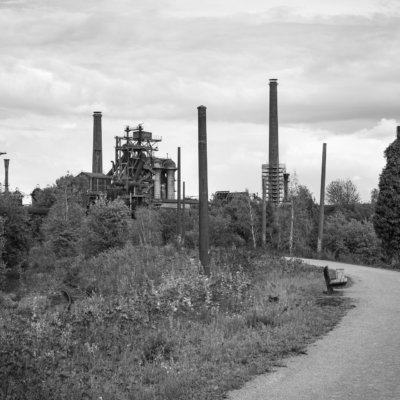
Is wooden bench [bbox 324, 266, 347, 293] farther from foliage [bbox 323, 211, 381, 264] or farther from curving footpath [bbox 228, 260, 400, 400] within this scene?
foliage [bbox 323, 211, 381, 264]

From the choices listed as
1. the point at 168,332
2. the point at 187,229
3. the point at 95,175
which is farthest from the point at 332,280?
the point at 95,175

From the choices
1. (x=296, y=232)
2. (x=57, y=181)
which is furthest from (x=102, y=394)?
(x=57, y=181)

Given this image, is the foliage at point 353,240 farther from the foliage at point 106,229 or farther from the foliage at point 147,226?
the foliage at point 106,229

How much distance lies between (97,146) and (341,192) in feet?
133

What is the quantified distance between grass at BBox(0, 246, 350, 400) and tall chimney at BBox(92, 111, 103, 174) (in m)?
70.5

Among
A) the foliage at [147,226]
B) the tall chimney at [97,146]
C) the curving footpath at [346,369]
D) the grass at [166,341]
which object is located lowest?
the curving footpath at [346,369]

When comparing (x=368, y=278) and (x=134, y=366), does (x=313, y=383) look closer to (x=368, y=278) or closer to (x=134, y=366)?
(x=134, y=366)

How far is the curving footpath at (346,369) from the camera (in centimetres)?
780

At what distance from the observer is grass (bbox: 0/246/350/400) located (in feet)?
25.2

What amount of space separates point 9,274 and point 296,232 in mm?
25367

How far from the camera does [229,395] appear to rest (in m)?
7.75

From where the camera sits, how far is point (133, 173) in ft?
286

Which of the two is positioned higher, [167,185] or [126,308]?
[167,185]

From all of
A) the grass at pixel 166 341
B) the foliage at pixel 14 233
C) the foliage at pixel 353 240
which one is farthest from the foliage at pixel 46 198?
the grass at pixel 166 341
